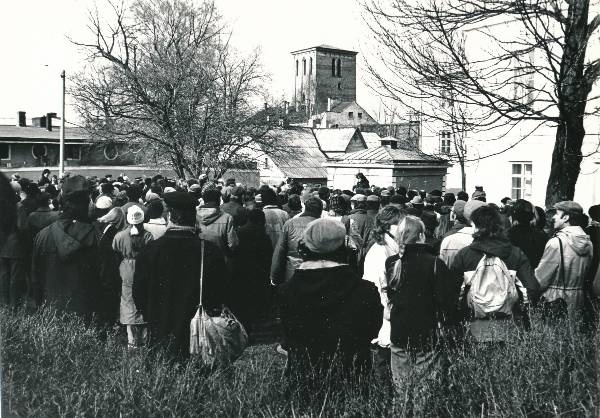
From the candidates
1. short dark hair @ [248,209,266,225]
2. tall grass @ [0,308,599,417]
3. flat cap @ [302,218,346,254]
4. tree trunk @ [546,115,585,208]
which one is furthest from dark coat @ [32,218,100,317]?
tree trunk @ [546,115,585,208]

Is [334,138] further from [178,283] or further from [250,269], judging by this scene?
[178,283]

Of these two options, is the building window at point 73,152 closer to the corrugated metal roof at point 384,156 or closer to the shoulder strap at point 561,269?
the corrugated metal roof at point 384,156

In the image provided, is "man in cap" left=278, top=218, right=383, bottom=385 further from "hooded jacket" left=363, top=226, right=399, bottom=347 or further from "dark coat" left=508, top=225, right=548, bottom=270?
"dark coat" left=508, top=225, right=548, bottom=270

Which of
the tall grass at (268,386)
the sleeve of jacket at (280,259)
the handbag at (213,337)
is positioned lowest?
the tall grass at (268,386)

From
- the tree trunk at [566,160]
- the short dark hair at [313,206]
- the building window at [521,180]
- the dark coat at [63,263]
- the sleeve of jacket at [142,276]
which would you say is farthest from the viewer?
the building window at [521,180]

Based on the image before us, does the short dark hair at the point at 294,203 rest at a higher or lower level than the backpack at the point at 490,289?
higher

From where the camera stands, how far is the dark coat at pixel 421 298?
4.37 meters

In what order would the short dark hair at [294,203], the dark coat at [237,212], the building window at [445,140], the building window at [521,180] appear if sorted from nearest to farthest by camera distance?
the dark coat at [237,212] → the short dark hair at [294,203] → the building window at [445,140] → the building window at [521,180]

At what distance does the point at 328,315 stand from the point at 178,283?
1.21 meters

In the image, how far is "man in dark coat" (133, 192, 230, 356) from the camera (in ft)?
14.4

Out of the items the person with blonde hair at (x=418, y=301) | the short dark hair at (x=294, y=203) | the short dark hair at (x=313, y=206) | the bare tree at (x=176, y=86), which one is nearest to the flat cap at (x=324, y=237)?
the person with blonde hair at (x=418, y=301)

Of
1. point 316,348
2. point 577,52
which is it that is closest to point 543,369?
point 316,348

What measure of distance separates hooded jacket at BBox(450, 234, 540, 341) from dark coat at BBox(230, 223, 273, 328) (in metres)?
3.34

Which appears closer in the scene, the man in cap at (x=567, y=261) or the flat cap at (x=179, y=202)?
the flat cap at (x=179, y=202)
